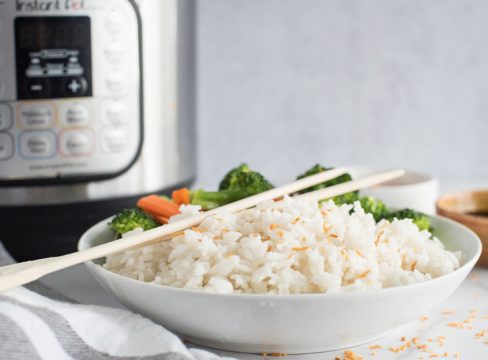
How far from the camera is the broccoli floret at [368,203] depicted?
3.22 feet

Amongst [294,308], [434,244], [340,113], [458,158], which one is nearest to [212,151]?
[340,113]

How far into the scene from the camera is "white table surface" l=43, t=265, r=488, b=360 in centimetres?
75

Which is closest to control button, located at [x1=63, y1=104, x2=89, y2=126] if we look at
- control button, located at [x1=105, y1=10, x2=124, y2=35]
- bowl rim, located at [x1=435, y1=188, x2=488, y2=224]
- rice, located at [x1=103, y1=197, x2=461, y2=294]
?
control button, located at [x1=105, y1=10, x2=124, y2=35]

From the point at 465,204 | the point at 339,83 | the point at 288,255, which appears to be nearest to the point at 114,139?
the point at 288,255

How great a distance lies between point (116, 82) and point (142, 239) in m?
0.33

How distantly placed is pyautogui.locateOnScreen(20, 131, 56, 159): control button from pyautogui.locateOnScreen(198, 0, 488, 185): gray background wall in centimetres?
63

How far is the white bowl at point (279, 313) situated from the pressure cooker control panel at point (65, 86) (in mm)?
303

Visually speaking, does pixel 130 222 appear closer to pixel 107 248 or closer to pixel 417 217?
pixel 107 248

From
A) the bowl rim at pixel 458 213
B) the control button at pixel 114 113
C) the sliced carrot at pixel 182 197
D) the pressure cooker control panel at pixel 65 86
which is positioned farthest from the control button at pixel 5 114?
the bowl rim at pixel 458 213

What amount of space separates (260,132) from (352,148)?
22cm

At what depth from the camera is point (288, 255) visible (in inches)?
28.3

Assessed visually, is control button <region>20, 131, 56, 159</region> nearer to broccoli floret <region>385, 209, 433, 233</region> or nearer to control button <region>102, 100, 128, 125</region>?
control button <region>102, 100, 128, 125</region>

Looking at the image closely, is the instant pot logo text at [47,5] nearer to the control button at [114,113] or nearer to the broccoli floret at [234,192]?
the control button at [114,113]

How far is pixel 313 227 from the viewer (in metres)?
0.76
